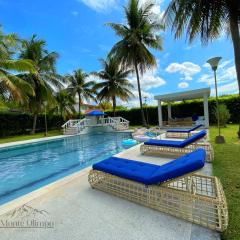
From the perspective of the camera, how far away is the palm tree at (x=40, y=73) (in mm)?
18202

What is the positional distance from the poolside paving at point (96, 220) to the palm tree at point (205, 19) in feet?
24.7

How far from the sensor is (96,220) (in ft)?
9.09

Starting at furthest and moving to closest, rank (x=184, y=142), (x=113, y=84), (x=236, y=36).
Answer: (x=113, y=84), (x=236, y=36), (x=184, y=142)

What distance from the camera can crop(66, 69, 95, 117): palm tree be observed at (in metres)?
25.3

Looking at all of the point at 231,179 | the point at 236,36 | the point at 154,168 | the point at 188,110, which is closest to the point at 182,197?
the point at 154,168

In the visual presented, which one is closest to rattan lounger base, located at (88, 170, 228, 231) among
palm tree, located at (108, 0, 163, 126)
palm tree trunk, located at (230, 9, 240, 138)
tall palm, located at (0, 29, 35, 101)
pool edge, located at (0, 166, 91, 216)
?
pool edge, located at (0, 166, 91, 216)

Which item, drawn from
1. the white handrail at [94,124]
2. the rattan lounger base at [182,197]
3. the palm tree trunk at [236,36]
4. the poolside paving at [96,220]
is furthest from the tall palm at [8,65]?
the palm tree trunk at [236,36]

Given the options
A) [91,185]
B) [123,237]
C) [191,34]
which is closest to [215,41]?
[191,34]

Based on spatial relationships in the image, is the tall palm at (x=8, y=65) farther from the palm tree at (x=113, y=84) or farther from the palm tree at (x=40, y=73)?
the palm tree at (x=113, y=84)

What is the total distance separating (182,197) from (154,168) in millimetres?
898

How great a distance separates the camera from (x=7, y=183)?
577 cm

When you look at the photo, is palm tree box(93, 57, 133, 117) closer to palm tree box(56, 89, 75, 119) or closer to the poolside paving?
palm tree box(56, 89, 75, 119)

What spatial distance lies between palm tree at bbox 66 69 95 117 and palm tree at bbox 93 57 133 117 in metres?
1.76

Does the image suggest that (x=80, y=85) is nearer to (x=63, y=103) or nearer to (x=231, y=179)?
(x=63, y=103)
